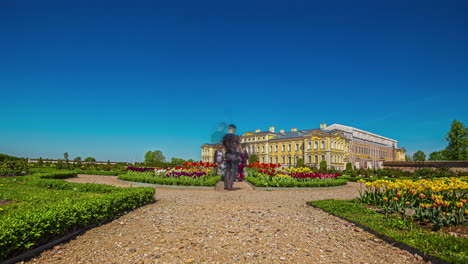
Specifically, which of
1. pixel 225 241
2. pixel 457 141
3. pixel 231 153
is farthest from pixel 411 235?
pixel 457 141

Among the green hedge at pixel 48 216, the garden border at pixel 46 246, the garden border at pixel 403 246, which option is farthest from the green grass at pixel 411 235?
the garden border at pixel 46 246

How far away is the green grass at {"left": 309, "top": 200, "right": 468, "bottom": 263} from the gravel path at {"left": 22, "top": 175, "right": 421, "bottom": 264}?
8.1 inches

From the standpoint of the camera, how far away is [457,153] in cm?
3684

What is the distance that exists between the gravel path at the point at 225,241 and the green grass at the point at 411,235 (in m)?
0.21

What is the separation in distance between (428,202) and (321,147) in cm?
4530

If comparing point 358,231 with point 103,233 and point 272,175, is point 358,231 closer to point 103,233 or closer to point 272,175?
point 103,233

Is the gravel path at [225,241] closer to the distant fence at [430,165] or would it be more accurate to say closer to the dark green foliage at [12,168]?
the dark green foliage at [12,168]

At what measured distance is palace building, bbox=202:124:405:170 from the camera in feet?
164

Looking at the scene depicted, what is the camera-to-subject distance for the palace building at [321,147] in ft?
164

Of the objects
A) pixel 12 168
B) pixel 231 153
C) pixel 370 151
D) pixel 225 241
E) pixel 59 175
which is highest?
pixel 370 151

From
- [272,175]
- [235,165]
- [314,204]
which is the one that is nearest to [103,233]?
[314,204]

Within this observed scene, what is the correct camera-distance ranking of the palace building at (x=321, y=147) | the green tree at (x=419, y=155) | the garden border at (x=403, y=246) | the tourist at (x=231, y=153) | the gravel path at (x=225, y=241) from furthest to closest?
the green tree at (x=419, y=155), the palace building at (x=321, y=147), the tourist at (x=231, y=153), the gravel path at (x=225, y=241), the garden border at (x=403, y=246)

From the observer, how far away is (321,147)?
5009cm

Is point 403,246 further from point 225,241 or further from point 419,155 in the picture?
point 419,155
